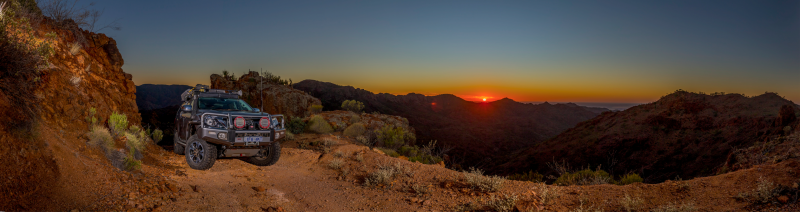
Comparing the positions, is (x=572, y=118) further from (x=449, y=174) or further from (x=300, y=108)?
(x=449, y=174)

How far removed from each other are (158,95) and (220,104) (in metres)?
72.2

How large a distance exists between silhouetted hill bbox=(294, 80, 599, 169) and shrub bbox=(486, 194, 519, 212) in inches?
1025

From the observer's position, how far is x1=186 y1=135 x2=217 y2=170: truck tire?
21.6ft

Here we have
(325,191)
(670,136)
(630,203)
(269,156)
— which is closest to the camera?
(630,203)

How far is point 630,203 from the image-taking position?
4.62 metres

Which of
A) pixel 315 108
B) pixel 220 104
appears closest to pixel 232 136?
pixel 220 104

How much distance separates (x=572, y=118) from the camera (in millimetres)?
80250

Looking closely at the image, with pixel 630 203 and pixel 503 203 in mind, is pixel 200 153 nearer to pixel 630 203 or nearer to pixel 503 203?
pixel 503 203

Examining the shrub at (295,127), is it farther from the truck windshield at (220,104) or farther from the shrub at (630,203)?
the shrub at (630,203)

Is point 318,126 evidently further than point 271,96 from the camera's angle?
No

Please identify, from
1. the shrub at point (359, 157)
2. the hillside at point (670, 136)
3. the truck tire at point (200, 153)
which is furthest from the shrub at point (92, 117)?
the hillside at point (670, 136)

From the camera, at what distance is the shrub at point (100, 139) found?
616 cm

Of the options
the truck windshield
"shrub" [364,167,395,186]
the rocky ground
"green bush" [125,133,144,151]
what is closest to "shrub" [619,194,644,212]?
the rocky ground

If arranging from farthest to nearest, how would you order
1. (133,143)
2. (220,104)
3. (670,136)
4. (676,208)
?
(670,136) → (220,104) → (133,143) → (676,208)
